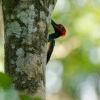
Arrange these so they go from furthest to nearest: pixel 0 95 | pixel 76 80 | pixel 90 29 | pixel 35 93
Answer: pixel 76 80
pixel 90 29
pixel 35 93
pixel 0 95

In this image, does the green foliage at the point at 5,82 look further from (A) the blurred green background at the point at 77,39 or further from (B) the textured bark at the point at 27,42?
(A) the blurred green background at the point at 77,39

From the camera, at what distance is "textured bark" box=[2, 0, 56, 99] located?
2.57 metres

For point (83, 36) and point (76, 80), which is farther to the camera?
point (76, 80)

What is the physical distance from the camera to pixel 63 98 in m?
12.0

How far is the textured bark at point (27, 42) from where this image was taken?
257 centimetres

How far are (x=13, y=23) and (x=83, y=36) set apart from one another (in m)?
7.46

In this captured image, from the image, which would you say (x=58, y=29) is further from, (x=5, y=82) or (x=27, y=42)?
(x=5, y=82)

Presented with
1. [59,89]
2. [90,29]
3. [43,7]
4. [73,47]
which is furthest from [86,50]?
[43,7]

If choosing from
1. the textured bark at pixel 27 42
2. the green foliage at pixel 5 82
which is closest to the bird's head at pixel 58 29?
the textured bark at pixel 27 42

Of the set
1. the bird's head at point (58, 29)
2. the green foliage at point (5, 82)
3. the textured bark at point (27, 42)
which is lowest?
the green foliage at point (5, 82)

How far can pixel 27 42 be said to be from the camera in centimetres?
263

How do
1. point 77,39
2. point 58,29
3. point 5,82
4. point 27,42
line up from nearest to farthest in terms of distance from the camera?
point 5,82 < point 27,42 < point 58,29 < point 77,39

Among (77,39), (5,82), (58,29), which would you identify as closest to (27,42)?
(5,82)

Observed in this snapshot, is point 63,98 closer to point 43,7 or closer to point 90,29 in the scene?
point 90,29
